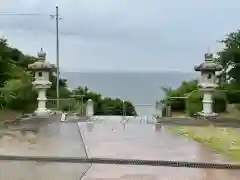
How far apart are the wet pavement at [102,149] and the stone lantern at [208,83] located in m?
2.14

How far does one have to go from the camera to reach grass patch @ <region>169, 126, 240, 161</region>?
1020 centimetres

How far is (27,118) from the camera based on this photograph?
16.5 m

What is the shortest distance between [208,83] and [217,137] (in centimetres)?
470

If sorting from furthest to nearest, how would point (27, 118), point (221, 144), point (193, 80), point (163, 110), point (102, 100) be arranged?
point (102, 100) → point (193, 80) → point (163, 110) → point (27, 118) → point (221, 144)

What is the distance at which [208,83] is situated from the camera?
54.4 feet

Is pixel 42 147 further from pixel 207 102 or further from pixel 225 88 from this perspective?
pixel 225 88

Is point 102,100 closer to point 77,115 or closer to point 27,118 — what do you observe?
point 77,115

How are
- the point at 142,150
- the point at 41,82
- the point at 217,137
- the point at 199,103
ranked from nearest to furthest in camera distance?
the point at 142,150, the point at 217,137, the point at 41,82, the point at 199,103

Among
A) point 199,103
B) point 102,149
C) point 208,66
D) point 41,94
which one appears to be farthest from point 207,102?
point 102,149

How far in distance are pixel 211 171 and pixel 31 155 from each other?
341cm

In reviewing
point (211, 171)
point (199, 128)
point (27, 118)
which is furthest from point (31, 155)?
point (27, 118)

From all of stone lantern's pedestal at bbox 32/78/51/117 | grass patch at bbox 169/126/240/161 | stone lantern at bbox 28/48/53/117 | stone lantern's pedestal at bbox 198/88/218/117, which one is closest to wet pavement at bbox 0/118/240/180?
grass patch at bbox 169/126/240/161

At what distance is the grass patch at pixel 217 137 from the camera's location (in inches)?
402

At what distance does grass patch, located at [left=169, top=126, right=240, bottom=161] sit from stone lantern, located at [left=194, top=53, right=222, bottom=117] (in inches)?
91.1
